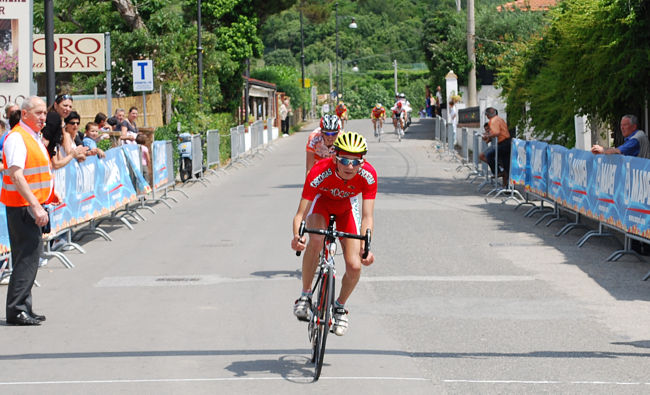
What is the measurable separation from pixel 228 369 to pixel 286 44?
13951 cm

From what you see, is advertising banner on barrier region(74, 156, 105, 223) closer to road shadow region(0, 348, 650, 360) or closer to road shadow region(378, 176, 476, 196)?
road shadow region(0, 348, 650, 360)

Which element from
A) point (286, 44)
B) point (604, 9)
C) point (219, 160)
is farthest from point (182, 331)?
point (286, 44)

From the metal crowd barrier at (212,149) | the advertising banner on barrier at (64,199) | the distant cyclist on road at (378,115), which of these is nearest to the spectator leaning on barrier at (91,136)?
the advertising banner on barrier at (64,199)

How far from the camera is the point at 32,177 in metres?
9.56

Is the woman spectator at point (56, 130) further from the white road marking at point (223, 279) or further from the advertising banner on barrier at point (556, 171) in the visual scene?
the advertising banner on barrier at point (556, 171)

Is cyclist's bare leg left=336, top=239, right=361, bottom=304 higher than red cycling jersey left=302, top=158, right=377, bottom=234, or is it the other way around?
red cycling jersey left=302, top=158, right=377, bottom=234

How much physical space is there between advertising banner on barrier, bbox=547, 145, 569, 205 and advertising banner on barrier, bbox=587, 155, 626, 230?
170 centimetres

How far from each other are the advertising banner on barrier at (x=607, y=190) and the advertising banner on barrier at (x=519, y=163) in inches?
189

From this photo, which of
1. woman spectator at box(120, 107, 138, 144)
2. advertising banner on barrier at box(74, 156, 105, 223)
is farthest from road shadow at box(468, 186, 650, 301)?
woman spectator at box(120, 107, 138, 144)

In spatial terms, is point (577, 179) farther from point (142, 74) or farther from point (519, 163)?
point (142, 74)

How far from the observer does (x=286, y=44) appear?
476 feet

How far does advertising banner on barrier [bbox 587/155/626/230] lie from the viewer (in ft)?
42.8

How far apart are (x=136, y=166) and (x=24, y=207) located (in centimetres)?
897

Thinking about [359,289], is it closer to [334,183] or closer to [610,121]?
[334,183]
